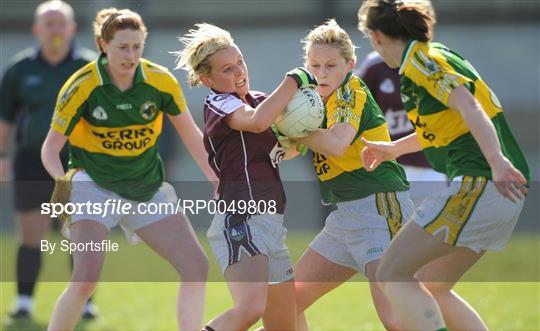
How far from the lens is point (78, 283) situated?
5.45m

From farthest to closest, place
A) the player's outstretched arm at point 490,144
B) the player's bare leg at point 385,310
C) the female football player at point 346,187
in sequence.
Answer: the player's bare leg at point 385,310
the female football player at point 346,187
the player's outstretched arm at point 490,144

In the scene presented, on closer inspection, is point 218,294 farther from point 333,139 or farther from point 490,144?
point 490,144

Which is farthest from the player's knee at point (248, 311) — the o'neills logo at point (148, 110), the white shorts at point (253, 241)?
the o'neills logo at point (148, 110)

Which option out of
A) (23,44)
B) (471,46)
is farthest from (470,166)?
(23,44)

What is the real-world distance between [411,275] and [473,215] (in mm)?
399

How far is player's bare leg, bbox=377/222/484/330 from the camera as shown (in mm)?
4539

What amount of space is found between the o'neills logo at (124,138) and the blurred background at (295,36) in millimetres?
11882

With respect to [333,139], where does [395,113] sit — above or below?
below

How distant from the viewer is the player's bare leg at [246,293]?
4777 mm

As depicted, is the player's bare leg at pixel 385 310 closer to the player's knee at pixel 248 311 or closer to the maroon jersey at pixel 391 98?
the player's knee at pixel 248 311

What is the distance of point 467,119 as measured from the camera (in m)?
4.36

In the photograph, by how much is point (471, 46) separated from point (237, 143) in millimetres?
14176

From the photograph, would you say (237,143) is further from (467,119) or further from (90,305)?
(90,305)

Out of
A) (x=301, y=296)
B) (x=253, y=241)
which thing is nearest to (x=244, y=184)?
(x=253, y=241)
